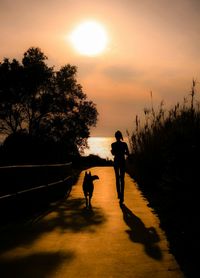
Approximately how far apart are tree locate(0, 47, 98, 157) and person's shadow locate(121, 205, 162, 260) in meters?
40.6

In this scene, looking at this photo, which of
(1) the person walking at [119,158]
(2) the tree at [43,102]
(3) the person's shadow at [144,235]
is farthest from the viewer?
(2) the tree at [43,102]

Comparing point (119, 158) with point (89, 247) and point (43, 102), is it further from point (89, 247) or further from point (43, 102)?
point (43, 102)

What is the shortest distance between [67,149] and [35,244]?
4142 centimetres

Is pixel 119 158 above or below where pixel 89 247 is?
above

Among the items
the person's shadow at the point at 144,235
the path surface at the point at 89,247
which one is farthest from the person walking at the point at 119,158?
the person's shadow at the point at 144,235

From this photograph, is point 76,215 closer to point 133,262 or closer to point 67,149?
point 133,262

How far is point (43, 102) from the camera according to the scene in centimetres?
5234

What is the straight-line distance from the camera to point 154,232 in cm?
867

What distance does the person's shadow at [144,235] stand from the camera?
7.05 metres

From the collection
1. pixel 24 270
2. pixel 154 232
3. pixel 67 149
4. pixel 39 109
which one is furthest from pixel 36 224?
pixel 39 109

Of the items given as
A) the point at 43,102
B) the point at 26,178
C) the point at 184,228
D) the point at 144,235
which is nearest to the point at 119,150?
the point at 26,178

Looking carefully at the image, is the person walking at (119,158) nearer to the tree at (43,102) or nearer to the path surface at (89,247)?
the path surface at (89,247)

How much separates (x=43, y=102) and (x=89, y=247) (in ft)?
150

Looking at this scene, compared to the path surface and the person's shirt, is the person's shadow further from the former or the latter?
the person's shirt
